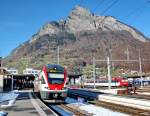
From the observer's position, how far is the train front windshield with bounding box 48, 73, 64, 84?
31.2 meters

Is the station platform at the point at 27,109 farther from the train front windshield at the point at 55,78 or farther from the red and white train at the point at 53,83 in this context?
the train front windshield at the point at 55,78

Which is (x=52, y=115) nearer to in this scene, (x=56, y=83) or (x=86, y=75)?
(x=56, y=83)

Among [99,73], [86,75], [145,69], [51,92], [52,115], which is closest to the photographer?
[52,115]

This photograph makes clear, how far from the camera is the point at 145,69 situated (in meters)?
181

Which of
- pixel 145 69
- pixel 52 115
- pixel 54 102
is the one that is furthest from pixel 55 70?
pixel 145 69

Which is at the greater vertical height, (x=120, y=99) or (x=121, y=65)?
(x=121, y=65)

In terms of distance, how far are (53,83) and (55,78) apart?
0.53m

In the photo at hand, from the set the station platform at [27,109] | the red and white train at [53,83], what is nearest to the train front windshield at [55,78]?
→ the red and white train at [53,83]

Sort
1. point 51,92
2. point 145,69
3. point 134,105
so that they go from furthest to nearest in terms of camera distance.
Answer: point 145,69
point 51,92
point 134,105

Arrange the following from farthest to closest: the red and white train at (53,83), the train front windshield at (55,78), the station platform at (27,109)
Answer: the train front windshield at (55,78)
the red and white train at (53,83)
the station platform at (27,109)

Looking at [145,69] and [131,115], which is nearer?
[131,115]

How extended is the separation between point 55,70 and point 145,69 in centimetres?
15463

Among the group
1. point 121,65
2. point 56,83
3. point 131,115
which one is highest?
point 121,65

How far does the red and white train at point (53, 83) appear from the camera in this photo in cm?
3106
